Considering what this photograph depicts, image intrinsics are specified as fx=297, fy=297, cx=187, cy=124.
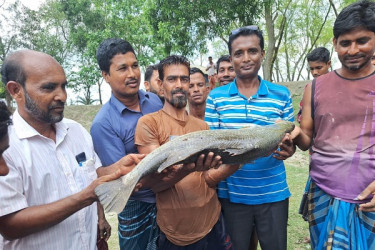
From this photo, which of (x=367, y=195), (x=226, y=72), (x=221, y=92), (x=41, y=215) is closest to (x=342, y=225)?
(x=367, y=195)

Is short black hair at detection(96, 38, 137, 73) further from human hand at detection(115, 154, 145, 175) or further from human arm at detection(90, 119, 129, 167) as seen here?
human hand at detection(115, 154, 145, 175)

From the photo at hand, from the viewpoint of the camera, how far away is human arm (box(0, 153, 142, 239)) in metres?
1.67

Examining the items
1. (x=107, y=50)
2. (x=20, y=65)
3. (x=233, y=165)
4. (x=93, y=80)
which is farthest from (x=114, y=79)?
(x=93, y=80)

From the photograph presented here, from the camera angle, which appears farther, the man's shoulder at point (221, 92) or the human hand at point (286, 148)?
the man's shoulder at point (221, 92)

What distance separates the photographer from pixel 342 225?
2.19 metres

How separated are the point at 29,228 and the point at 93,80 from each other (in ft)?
49.6

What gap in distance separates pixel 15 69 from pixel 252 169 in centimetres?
196

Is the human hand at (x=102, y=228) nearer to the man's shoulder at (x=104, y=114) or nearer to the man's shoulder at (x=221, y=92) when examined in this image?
the man's shoulder at (x=104, y=114)

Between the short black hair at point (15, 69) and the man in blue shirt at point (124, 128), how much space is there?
2.47 ft

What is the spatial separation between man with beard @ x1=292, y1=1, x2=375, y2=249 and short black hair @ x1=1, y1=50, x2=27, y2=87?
7.19 feet

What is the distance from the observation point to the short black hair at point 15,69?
1.91 metres

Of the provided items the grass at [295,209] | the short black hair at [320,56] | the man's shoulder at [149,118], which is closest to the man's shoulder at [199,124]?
the man's shoulder at [149,118]

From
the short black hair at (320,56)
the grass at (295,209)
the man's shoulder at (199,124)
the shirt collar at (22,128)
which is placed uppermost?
the short black hair at (320,56)

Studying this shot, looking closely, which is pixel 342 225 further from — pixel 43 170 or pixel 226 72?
pixel 226 72
